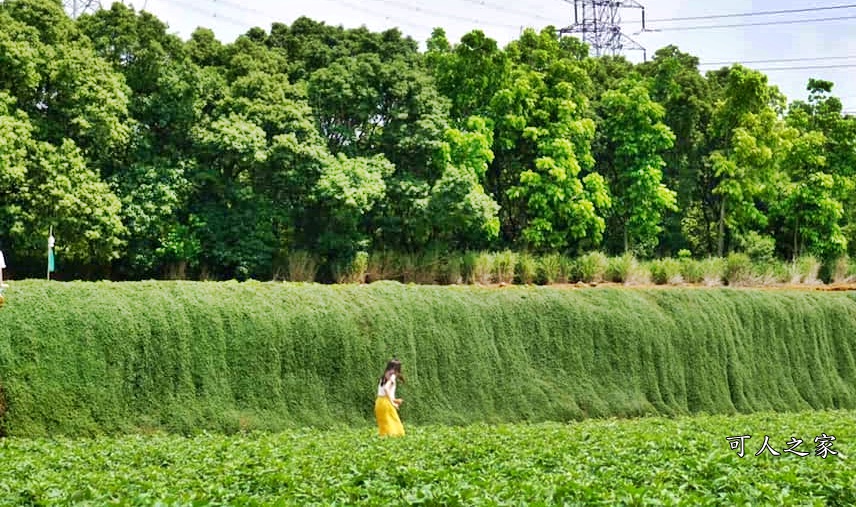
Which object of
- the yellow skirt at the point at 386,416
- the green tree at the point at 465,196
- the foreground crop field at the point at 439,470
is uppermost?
the green tree at the point at 465,196

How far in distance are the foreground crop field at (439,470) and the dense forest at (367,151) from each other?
14.0m

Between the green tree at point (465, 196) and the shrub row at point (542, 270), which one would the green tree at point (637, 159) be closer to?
the shrub row at point (542, 270)

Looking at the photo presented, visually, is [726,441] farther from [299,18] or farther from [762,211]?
[762,211]

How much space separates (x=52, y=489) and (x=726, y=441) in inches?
321

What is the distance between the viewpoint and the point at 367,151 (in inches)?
1234

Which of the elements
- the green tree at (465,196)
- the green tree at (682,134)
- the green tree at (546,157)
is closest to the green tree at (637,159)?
the green tree at (546,157)

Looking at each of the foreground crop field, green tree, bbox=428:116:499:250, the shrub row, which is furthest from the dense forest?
the foreground crop field

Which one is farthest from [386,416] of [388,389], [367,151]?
[367,151]

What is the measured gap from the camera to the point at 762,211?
40094 mm

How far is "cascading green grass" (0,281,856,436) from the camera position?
15.3 meters

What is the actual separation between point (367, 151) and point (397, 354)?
1417cm

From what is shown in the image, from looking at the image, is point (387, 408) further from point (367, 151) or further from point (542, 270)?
point (367, 151)

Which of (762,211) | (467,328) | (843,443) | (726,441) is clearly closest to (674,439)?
(726,441)

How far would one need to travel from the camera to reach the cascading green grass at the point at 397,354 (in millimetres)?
15289
